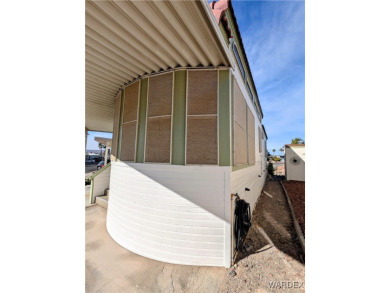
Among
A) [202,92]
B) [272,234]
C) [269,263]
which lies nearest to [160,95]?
[202,92]

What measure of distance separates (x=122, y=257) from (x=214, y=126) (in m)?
3.28

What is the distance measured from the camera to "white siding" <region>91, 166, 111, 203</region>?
22.0ft

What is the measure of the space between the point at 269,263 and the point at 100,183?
6770mm

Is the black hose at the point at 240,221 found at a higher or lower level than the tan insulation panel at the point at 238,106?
lower

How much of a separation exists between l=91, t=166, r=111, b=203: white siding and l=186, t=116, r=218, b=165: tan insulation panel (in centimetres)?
541

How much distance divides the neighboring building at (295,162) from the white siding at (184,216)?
43.4ft

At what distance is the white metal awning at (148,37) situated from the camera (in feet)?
7.13

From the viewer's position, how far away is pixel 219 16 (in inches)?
126

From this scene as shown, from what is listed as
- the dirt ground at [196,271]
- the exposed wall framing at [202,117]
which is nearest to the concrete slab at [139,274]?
the dirt ground at [196,271]

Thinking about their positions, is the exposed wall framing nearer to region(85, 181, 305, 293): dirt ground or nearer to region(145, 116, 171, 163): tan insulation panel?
region(145, 116, 171, 163): tan insulation panel

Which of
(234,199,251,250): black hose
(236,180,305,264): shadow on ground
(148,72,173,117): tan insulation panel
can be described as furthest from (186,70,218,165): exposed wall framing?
(236,180,305,264): shadow on ground

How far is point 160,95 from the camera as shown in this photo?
12.2ft

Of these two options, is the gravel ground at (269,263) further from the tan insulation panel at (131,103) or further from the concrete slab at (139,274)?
the tan insulation panel at (131,103)
